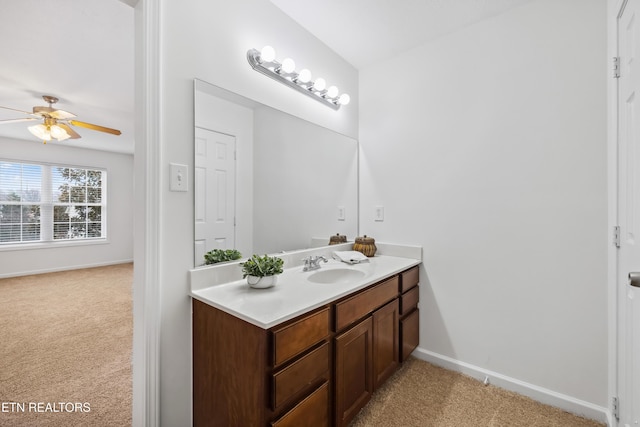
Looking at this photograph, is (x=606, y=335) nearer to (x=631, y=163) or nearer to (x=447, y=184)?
(x=631, y=163)

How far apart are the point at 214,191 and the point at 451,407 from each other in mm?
1791

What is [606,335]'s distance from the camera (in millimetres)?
1471

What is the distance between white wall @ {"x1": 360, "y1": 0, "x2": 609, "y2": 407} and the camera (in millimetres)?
1508

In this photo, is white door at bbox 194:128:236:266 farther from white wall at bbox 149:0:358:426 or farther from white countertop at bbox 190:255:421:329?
white countertop at bbox 190:255:421:329

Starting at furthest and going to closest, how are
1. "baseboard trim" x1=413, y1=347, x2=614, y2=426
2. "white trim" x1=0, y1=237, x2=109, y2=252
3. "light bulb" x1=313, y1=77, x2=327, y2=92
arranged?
1. "white trim" x1=0, y1=237, x2=109, y2=252
2. "light bulb" x1=313, y1=77, x2=327, y2=92
3. "baseboard trim" x1=413, y1=347, x2=614, y2=426

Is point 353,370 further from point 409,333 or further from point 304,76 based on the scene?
point 304,76

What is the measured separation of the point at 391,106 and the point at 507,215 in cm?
118

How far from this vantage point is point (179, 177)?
125 cm

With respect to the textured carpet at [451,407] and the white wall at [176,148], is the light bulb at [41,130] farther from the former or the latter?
the textured carpet at [451,407]

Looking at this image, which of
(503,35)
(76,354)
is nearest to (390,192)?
(503,35)

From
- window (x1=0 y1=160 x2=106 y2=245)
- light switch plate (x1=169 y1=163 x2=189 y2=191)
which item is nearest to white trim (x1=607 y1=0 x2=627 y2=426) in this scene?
Result: light switch plate (x1=169 y1=163 x2=189 y2=191)

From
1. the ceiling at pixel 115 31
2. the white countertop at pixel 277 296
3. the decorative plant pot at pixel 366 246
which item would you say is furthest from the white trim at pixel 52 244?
the decorative plant pot at pixel 366 246

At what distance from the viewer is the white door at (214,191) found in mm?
1341

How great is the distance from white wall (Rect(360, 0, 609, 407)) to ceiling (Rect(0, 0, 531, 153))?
18 cm
